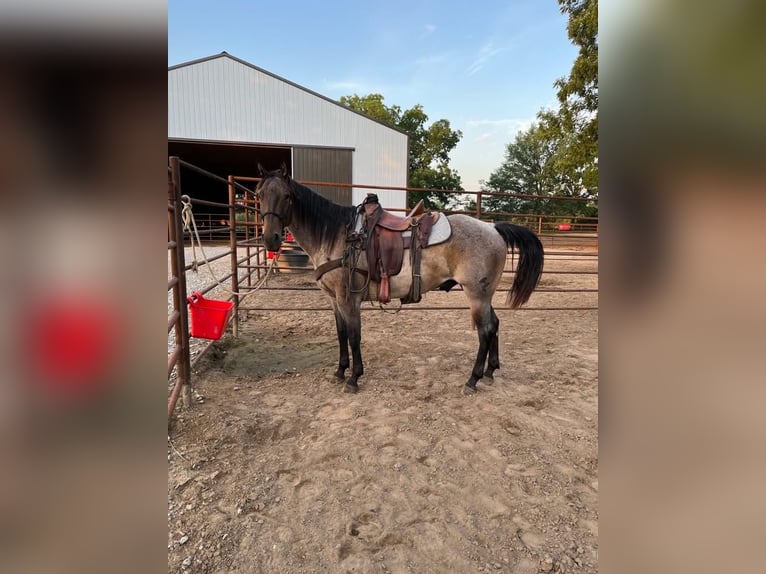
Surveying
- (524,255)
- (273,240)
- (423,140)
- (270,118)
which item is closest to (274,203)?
(273,240)

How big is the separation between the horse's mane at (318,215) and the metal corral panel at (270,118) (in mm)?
8139

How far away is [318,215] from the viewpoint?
2.66 meters

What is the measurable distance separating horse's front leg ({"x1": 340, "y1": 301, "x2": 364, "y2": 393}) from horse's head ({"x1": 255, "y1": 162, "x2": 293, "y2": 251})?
0.65m

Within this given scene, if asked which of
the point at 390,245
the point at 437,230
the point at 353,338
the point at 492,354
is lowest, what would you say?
the point at 492,354

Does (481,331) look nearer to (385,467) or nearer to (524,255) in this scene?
(524,255)

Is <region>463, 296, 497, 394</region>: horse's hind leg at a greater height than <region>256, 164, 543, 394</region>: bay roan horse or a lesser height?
lesser

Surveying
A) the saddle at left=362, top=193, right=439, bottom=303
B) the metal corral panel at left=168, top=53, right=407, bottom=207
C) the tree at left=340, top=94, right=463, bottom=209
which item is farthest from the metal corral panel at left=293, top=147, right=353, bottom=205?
the tree at left=340, top=94, right=463, bottom=209

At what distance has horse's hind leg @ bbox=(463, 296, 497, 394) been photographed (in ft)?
8.61

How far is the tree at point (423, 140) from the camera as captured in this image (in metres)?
29.1

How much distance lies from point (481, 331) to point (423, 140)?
31.3 meters

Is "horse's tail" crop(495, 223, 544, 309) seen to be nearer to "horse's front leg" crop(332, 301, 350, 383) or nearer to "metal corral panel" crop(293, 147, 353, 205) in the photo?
"horse's front leg" crop(332, 301, 350, 383)
